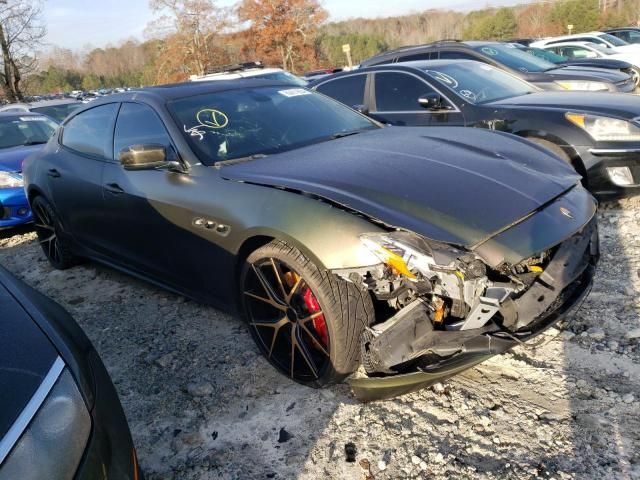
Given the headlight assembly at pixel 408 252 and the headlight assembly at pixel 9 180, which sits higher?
the headlight assembly at pixel 408 252

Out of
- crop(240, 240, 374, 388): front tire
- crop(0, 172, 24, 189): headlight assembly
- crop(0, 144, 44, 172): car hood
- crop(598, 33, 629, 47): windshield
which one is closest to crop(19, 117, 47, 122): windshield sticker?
crop(0, 144, 44, 172): car hood

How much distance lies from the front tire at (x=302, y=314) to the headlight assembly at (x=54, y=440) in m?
1.09

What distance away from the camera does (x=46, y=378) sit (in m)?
1.54

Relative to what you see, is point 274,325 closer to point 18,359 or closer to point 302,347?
point 302,347

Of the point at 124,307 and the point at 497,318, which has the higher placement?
the point at 497,318

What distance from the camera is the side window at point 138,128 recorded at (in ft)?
10.8

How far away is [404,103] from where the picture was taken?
562 centimetres

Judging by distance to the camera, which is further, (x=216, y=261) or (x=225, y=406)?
(x=216, y=261)

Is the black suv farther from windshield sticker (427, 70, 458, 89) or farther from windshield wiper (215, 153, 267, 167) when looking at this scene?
windshield wiper (215, 153, 267, 167)

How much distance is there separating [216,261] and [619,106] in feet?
12.2

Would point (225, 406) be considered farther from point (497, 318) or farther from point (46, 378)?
point (497, 318)

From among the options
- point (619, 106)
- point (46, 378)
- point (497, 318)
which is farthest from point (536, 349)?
point (619, 106)

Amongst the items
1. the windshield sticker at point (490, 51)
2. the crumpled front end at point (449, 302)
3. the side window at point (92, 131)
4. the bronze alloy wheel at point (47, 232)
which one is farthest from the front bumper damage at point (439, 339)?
the windshield sticker at point (490, 51)

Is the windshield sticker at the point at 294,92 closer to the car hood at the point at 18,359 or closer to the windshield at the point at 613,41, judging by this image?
the car hood at the point at 18,359
